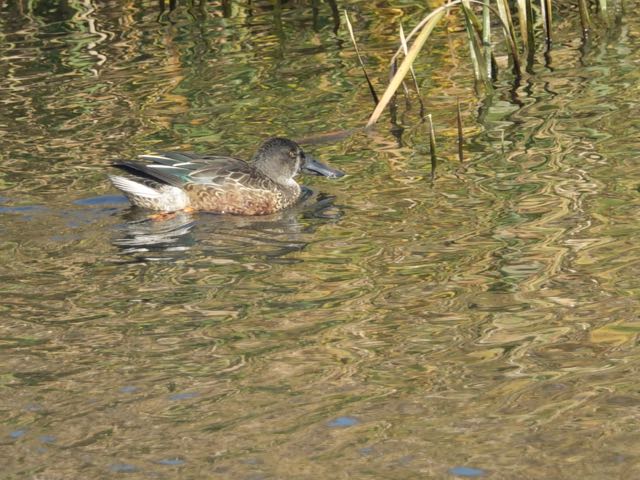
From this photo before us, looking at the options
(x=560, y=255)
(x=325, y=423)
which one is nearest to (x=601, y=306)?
(x=560, y=255)

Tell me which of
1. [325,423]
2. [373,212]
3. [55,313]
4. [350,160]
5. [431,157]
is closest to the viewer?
[325,423]

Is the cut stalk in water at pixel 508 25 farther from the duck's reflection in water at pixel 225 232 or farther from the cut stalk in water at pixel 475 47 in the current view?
the duck's reflection in water at pixel 225 232

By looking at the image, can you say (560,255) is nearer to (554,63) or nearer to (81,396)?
(81,396)

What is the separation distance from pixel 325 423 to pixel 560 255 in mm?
2289

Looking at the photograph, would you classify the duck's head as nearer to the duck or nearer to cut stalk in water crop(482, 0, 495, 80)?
the duck

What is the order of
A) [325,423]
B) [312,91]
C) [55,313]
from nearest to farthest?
1. [325,423]
2. [55,313]
3. [312,91]

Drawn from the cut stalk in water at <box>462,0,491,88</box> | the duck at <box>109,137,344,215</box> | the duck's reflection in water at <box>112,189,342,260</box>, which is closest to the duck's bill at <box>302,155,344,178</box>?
the duck at <box>109,137,344,215</box>

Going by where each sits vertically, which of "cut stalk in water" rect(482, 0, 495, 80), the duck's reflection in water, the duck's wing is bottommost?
the duck's reflection in water

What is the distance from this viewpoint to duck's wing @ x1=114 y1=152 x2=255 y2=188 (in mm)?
8898

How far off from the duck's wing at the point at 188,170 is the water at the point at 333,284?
0.30 m

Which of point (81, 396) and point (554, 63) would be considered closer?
point (81, 396)

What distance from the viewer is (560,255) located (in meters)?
7.08

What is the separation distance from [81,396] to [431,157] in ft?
12.7

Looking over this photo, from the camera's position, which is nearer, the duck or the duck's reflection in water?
the duck's reflection in water
